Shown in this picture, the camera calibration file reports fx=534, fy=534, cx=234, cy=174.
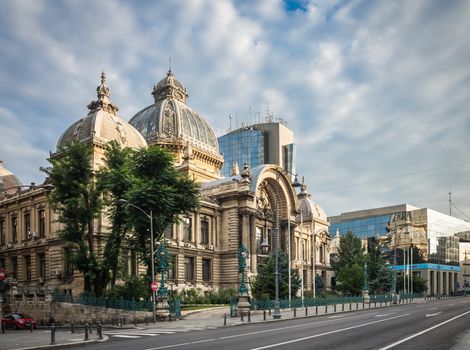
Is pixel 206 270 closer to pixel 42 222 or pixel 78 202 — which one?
pixel 42 222

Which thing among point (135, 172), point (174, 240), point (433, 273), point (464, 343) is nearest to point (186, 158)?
point (174, 240)

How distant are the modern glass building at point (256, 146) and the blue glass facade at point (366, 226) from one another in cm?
2942

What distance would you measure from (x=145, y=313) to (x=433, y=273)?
106491 millimetres

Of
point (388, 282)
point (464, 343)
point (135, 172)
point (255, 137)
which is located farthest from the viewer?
point (255, 137)

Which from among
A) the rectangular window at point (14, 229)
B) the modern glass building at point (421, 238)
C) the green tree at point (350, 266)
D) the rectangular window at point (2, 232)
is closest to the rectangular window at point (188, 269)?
the rectangular window at point (14, 229)

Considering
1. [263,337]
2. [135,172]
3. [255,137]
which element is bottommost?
[263,337]

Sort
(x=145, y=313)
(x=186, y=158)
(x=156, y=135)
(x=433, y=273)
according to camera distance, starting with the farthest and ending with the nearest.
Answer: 1. (x=433, y=273)
2. (x=156, y=135)
3. (x=186, y=158)
4. (x=145, y=313)

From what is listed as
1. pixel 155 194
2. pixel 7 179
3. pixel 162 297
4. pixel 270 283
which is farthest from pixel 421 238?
pixel 162 297

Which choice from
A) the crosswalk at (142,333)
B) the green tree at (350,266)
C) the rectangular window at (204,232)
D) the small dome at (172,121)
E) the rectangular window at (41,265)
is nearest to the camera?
the crosswalk at (142,333)

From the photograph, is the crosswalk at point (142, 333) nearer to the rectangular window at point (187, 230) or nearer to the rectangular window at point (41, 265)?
the rectangular window at point (41, 265)

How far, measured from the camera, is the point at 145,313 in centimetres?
4188

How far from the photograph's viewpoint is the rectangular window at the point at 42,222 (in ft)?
201

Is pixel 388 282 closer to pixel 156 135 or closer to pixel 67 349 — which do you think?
pixel 156 135

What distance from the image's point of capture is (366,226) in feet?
478
